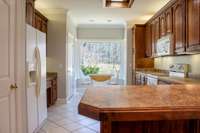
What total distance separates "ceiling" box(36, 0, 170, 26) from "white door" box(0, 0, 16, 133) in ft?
8.78

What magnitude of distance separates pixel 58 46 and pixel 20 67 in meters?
3.18

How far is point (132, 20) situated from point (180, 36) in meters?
3.50

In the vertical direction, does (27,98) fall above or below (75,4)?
below

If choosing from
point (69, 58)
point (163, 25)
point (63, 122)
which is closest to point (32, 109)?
point (63, 122)

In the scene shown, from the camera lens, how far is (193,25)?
3.34 m

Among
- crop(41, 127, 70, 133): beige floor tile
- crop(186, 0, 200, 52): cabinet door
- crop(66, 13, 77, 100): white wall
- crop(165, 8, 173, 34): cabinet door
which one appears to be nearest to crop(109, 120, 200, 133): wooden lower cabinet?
crop(186, 0, 200, 52): cabinet door

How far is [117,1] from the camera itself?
11.8 ft

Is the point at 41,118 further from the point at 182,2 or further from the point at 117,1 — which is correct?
the point at 182,2

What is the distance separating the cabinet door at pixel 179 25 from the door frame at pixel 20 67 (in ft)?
8.92

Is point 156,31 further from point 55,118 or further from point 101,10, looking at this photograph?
point 55,118

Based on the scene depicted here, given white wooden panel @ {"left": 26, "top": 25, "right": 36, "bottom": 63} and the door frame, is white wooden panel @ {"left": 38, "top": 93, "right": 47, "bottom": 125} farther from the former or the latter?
white wooden panel @ {"left": 26, "top": 25, "right": 36, "bottom": 63}

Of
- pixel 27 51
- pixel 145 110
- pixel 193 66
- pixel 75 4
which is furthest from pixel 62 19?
pixel 145 110

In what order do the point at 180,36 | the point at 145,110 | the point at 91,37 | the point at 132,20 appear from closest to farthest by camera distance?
the point at 145,110 < the point at 180,36 < the point at 132,20 < the point at 91,37

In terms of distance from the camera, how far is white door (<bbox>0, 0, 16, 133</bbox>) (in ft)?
7.62
